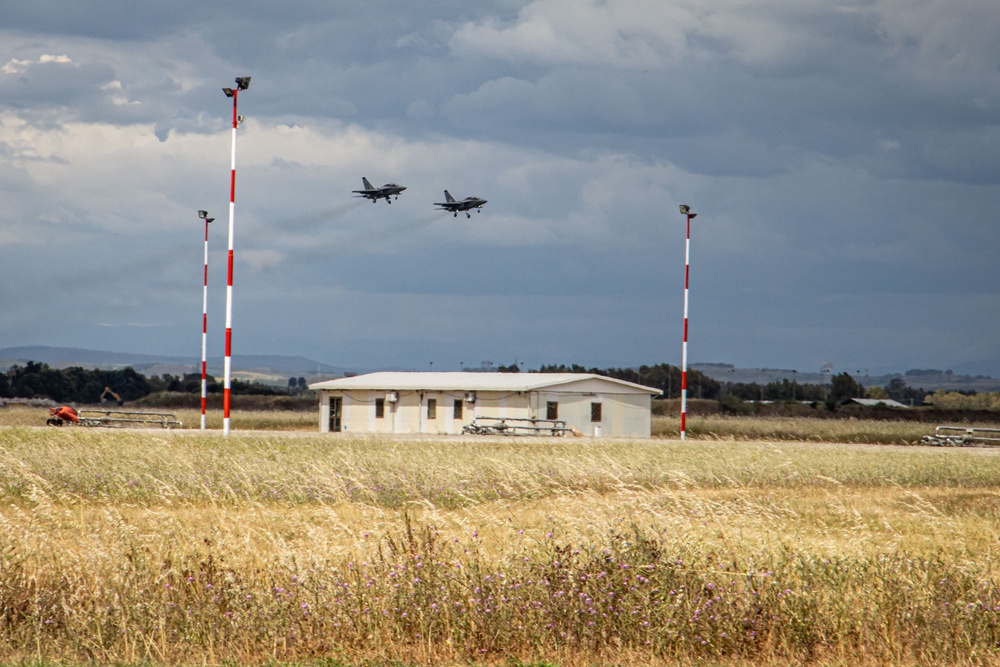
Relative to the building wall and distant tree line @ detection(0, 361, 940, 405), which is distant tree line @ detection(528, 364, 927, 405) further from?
the building wall

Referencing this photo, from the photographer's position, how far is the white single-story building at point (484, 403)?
48.1 meters

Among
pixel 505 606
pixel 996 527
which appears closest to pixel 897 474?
pixel 996 527

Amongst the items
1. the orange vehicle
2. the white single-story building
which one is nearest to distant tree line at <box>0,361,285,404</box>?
the white single-story building

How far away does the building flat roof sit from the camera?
48.5m

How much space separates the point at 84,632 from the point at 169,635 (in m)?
0.74

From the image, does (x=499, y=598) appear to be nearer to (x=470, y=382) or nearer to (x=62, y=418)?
(x=62, y=418)

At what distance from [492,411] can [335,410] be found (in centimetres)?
935

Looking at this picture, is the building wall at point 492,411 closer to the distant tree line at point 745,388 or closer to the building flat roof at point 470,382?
the building flat roof at point 470,382

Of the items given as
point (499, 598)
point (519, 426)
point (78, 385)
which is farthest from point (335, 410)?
point (78, 385)

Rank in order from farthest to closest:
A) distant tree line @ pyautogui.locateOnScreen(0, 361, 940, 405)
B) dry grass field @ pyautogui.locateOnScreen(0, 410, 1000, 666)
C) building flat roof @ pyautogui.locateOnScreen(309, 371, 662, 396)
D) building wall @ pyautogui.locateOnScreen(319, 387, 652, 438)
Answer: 1. distant tree line @ pyautogui.locateOnScreen(0, 361, 940, 405)
2. building flat roof @ pyautogui.locateOnScreen(309, 371, 662, 396)
3. building wall @ pyautogui.locateOnScreen(319, 387, 652, 438)
4. dry grass field @ pyautogui.locateOnScreen(0, 410, 1000, 666)

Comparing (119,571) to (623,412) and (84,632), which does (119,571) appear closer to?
(84,632)

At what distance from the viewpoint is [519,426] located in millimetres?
44969

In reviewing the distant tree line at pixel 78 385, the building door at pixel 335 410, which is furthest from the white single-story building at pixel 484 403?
the distant tree line at pixel 78 385

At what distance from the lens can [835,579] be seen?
9562 millimetres
